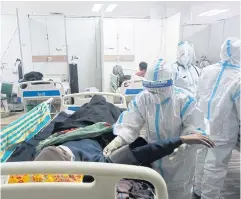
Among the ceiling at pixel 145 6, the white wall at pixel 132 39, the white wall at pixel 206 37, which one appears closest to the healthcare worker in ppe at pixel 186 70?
the white wall at pixel 132 39

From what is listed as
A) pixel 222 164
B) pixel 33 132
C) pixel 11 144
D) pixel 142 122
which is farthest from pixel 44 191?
pixel 222 164

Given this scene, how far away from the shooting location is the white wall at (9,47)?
227 inches

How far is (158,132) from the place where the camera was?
4.54ft

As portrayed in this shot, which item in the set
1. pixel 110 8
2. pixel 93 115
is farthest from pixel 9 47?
pixel 93 115

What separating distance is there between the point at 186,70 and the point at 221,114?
103 centimetres

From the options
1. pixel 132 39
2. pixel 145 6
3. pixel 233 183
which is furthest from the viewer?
pixel 145 6

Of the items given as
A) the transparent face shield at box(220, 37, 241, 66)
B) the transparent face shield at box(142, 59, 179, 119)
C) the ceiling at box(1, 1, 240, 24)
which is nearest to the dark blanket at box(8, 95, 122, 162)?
the transparent face shield at box(142, 59, 179, 119)

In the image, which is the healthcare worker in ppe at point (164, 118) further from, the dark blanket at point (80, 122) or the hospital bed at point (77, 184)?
the hospital bed at point (77, 184)

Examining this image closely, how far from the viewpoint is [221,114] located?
186 centimetres

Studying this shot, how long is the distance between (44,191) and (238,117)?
165 centimetres

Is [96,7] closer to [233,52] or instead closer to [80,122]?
[233,52]

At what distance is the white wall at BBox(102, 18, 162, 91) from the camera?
210 inches

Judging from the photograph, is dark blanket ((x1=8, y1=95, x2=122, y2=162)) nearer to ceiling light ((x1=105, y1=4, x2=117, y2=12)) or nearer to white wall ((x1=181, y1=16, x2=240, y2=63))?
ceiling light ((x1=105, y1=4, x2=117, y2=12))

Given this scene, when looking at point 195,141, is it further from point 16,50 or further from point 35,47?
point 16,50
